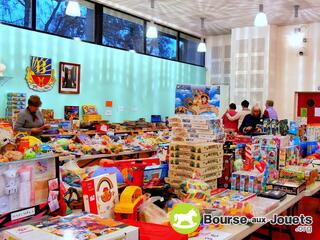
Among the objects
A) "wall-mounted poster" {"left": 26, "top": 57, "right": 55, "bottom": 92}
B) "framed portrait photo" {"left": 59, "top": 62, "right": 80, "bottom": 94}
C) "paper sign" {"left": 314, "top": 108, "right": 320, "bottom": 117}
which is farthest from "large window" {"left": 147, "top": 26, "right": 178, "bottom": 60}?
"paper sign" {"left": 314, "top": 108, "right": 320, "bottom": 117}

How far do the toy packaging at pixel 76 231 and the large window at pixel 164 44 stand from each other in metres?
9.01

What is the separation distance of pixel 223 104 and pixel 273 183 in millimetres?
8822

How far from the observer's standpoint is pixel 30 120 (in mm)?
5688

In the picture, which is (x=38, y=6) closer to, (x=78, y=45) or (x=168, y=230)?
(x=78, y=45)

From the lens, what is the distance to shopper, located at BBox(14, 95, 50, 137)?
5.61 meters

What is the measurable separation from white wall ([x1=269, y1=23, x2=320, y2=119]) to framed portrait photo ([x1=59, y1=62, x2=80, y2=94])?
18.6ft

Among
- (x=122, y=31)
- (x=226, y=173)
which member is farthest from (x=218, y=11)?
(x=226, y=173)

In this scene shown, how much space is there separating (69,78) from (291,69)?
647cm

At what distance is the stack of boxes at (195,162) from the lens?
112 inches

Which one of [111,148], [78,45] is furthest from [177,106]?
[78,45]

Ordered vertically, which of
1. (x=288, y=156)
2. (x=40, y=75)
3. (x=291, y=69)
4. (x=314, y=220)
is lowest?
(x=314, y=220)

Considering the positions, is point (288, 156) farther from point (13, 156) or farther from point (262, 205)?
point (13, 156)

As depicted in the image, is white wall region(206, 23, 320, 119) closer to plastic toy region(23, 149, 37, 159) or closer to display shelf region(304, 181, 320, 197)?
display shelf region(304, 181, 320, 197)

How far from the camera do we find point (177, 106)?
21.7 feet
